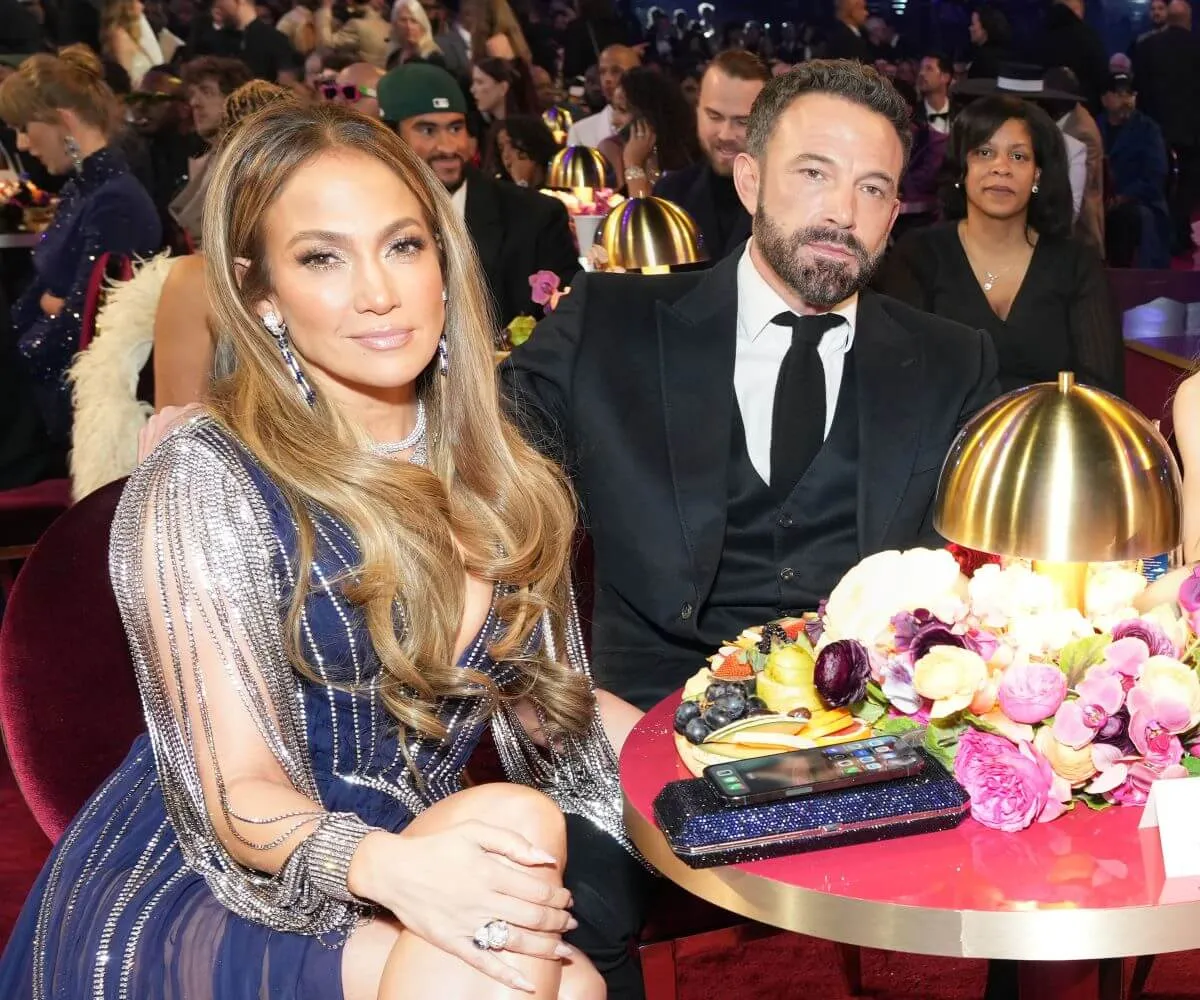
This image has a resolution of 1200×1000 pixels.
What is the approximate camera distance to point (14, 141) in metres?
9.71

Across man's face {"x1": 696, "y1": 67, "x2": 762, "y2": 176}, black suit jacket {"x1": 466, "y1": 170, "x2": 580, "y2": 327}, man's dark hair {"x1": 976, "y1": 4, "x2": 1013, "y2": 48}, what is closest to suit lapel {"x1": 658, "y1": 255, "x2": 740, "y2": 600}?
black suit jacket {"x1": 466, "y1": 170, "x2": 580, "y2": 327}

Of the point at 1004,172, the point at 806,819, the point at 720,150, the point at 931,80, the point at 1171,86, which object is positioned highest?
the point at 931,80

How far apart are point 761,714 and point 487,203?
4017 millimetres

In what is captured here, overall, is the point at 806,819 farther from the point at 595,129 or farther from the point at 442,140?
the point at 595,129

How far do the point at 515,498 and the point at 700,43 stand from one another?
12.6 metres

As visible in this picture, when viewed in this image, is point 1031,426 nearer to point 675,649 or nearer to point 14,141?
point 675,649

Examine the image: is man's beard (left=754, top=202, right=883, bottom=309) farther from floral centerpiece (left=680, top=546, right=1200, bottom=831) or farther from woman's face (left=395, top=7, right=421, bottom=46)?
woman's face (left=395, top=7, right=421, bottom=46)

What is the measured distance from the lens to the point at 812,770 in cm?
166

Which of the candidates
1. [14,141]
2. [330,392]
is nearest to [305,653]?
[330,392]

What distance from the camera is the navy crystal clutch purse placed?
1.59m

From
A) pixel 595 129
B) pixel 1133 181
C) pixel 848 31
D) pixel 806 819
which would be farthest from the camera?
pixel 848 31

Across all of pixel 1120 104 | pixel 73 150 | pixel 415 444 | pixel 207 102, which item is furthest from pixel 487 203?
pixel 1120 104

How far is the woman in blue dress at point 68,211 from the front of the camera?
5.48m

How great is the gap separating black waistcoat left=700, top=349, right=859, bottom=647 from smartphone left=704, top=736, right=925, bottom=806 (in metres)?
0.88
